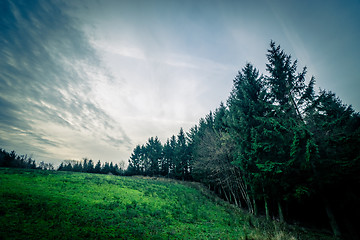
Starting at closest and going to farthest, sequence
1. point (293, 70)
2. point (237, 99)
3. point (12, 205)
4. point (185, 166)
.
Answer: point (12, 205) < point (293, 70) < point (237, 99) < point (185, 166)

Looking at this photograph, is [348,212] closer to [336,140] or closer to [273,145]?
[336,140]

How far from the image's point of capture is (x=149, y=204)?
39.0 ft

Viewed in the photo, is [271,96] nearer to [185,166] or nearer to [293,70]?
[293,70]

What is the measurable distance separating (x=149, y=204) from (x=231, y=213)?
8076mm

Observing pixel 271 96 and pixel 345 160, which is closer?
pixel 345 160

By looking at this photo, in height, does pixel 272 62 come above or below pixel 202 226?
above

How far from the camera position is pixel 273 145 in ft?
33.9

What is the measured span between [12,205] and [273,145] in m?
16.1

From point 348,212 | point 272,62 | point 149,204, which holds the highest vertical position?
point 272,62

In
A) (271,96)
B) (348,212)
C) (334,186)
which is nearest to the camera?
(334,186)

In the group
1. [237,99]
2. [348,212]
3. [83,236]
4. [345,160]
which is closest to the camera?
[83,236]

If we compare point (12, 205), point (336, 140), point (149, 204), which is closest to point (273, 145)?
point (336, 140)

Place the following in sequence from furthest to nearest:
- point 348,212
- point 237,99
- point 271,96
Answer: point 237,99 < point 271,96 < point 348,212

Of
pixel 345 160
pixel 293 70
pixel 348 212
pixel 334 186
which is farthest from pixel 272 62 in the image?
pixel 348 212
